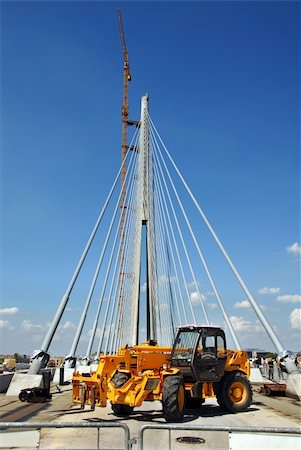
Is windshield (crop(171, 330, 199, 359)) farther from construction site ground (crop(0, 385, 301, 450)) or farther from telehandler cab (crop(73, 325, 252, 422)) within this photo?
construction site ground (crop(0, 385, 301, 450))

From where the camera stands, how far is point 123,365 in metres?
11.6

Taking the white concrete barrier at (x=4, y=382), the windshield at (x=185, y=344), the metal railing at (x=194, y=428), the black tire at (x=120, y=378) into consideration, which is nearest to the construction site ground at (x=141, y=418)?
the black tire at (x=120, y=378)

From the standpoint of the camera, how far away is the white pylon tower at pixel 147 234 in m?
29.0

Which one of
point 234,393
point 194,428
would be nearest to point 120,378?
point 234,393

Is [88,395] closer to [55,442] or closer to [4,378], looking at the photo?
[55,442]

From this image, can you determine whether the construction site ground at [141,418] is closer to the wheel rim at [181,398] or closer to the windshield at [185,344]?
the wheel rim at [181,398]

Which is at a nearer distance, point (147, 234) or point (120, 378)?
point (120, 378)

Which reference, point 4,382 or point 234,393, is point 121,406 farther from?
point 4,382

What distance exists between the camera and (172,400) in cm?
991

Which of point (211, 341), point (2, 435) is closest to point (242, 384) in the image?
point (211, 341)

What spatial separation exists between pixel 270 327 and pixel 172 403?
7.54m

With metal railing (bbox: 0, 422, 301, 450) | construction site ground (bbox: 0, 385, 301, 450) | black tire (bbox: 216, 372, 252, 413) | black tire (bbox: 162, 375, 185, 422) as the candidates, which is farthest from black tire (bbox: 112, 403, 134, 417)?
metal railing (bbox: 0, 422, 301, 450)

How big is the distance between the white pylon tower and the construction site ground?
532 inches

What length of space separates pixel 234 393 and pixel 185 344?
2109 mm
